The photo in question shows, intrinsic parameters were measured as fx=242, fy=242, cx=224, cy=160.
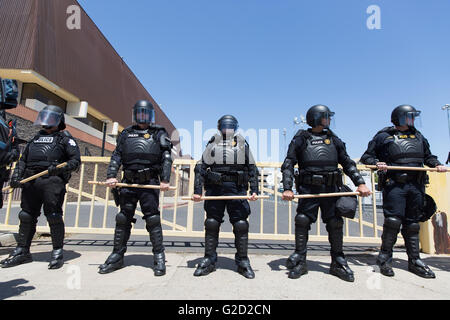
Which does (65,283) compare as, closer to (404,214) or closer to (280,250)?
(280,250)

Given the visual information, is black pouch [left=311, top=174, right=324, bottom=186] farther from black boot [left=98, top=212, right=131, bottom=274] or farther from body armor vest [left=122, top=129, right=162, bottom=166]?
black boot [left=98, top=212, right=131, bottom=274]

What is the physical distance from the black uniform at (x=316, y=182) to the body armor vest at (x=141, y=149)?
1.53 metres

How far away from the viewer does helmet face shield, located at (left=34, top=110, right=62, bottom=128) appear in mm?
3035

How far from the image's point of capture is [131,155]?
2.82 metres

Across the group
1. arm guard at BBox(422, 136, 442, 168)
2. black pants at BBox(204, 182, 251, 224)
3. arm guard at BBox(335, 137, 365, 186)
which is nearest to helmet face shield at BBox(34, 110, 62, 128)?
black pants at BBox(204, 182, 251, 224)

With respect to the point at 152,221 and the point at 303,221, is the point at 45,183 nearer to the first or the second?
the point at 152,221

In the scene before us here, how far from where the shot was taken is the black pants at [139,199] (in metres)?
2.78

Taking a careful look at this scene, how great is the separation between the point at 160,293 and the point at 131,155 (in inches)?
59.4

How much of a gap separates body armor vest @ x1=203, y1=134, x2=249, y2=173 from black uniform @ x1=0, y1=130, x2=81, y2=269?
171 centimetres

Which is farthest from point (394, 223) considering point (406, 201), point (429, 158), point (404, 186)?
point (429, 158)

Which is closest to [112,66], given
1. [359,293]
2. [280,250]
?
[280,250]

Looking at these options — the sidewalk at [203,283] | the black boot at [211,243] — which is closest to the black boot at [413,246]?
the sidewalk at [203,283]

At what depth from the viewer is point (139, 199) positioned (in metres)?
2.82

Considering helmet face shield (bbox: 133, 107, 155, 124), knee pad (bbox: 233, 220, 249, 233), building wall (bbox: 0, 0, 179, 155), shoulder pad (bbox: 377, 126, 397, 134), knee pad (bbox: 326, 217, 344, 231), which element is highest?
building wall (bbox: 0, 0, 179, 155)
